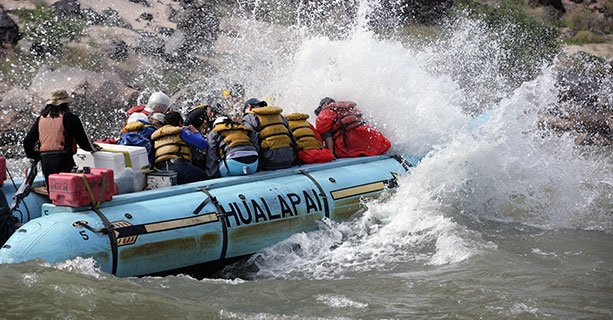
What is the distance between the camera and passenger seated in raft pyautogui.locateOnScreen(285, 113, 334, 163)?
1011cm

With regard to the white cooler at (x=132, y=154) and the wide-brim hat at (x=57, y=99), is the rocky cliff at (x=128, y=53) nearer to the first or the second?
the white cooler at (x=132, y=154)

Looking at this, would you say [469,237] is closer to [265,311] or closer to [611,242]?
[611,242]

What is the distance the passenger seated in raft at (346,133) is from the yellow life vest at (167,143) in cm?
224

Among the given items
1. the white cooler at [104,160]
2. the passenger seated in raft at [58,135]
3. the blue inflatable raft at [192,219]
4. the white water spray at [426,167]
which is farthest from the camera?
the white water spray at [426,167]

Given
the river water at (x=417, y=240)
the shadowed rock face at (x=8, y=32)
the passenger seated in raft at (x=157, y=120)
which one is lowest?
the river water at (x=417, y=240)

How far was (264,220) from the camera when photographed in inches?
350

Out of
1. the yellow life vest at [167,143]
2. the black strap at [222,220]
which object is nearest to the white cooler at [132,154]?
the yellow life vest at [167,143]

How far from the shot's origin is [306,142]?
10180 mm

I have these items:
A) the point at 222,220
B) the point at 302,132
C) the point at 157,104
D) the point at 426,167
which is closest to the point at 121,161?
the point at 222,220

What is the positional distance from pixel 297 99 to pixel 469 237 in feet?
11.9

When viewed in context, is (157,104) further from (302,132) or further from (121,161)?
(302,132)

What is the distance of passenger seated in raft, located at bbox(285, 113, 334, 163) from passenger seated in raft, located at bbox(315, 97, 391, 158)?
375mm

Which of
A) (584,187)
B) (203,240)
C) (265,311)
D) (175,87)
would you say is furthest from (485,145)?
(175,87)

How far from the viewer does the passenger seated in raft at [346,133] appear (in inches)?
419
